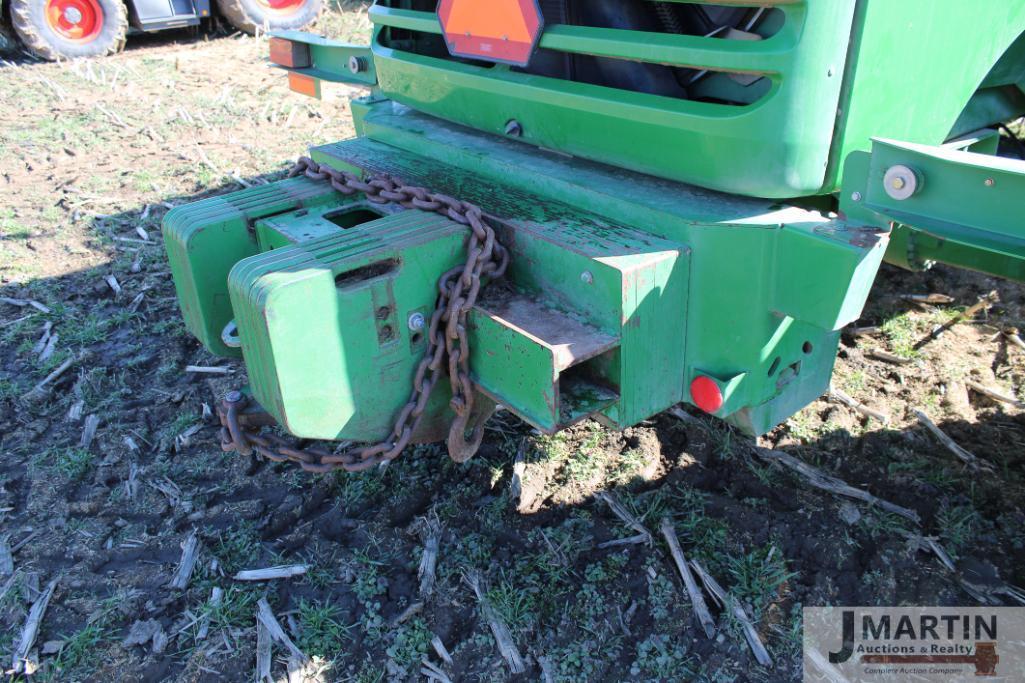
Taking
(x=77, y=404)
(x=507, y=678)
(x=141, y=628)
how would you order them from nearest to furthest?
(x=507, y=678), (x=141, y=628), (x=77, y=404)

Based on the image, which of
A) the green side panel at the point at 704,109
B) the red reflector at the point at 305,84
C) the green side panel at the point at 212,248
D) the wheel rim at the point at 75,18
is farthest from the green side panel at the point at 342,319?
the wheel rim at the point at 75,18

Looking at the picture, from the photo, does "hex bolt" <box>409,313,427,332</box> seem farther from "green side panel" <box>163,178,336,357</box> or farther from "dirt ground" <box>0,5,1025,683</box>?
"dirt ground" <box>0,5,1025,683</box>

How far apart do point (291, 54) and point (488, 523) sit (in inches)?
92.8

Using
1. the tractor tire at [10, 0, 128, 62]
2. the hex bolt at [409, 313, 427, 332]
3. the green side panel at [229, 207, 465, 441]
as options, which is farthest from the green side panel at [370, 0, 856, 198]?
the tractor tire at [10, 0, 128, 62]

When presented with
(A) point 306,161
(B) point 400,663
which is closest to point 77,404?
(A) point 306,161

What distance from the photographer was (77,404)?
3.42 m

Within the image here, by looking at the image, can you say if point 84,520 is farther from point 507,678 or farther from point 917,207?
point 917,207

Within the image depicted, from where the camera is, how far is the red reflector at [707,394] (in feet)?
7.09

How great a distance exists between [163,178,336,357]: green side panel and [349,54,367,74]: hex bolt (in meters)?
1.14

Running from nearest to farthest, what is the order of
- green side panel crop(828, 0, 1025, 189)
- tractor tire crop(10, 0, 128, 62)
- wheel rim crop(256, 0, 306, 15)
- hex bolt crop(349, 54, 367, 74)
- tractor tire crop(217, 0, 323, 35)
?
1. green side panel crop(828, 0, 1025, 189)
2. hex bolt crop(349, 54, 367, 74)
3. tractor tire crop(10, 0, 128, 62)
4. tractor tire crop(217, 0, 323, 35)
5. wheel rim crop(256, 0, 306, 15)

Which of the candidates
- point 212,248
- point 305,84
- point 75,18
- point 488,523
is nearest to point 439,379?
point 488,523

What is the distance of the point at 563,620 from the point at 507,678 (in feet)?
0.79

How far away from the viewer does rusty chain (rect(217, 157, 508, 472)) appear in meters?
2.11

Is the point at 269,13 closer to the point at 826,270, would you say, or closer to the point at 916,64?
the point at 916,64
